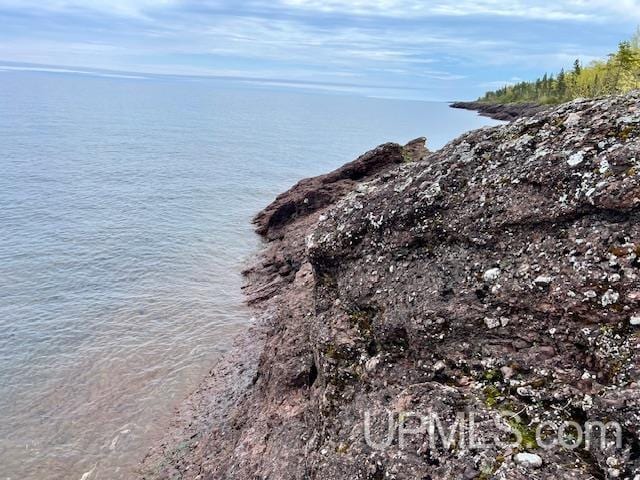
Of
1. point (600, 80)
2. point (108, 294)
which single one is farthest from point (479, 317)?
point (600, 80)

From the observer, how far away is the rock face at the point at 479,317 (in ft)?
19.0

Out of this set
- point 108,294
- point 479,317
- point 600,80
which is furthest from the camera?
point 600,80

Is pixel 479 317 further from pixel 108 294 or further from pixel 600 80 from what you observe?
pixel 600 80

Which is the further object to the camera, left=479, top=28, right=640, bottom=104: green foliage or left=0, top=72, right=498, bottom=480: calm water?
left=479, top=28, right=640, bottom=104: green foliage

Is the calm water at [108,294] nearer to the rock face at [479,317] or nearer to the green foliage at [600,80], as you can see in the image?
the rock face at [479,317]

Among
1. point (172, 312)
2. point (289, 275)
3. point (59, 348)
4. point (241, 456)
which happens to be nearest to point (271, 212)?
point (289, 275)

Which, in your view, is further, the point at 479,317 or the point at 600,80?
the point at 600,80

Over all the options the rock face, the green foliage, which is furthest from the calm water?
the green foliage

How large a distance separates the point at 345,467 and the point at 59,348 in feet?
55.4

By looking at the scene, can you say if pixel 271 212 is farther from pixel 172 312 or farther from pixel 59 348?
pixel 59 348

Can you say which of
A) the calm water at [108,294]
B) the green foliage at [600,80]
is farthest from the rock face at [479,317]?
the green foliage at [600,80]

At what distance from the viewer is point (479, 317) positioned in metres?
7.11

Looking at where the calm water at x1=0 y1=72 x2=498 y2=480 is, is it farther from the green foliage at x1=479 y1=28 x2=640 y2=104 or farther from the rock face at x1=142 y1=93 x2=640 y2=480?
the green foliage at x1=479 y1=28 x2=640 y2=104

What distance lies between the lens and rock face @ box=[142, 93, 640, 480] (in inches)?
227
